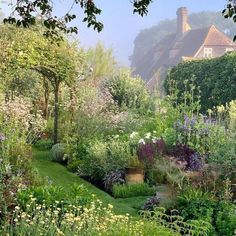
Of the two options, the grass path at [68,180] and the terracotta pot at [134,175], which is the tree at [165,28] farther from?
the terracotta pot at [134,175]

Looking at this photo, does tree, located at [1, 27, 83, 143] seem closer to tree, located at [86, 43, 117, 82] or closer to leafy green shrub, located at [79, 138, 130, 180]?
leafy green shrub, located at [79, 138, 130, 180]

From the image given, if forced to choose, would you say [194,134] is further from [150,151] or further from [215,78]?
[215,78]

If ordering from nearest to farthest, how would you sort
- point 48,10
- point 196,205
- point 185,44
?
point 48,10
point 196,205
point 185,44

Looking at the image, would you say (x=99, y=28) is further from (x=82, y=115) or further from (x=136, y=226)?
(x=82, y=115)

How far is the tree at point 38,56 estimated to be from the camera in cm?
1270

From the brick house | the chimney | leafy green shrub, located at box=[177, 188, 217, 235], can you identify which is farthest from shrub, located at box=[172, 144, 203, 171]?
the chimney

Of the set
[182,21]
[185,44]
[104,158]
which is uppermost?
[182,21]

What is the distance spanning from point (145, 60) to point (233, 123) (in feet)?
157

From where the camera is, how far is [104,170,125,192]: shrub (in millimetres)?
9742

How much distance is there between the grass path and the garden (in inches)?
0.8

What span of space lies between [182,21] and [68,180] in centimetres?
4633

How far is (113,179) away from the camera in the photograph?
385 inches

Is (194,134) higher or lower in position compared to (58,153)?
higher

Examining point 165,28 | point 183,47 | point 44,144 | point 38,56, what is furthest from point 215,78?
point 165,28
